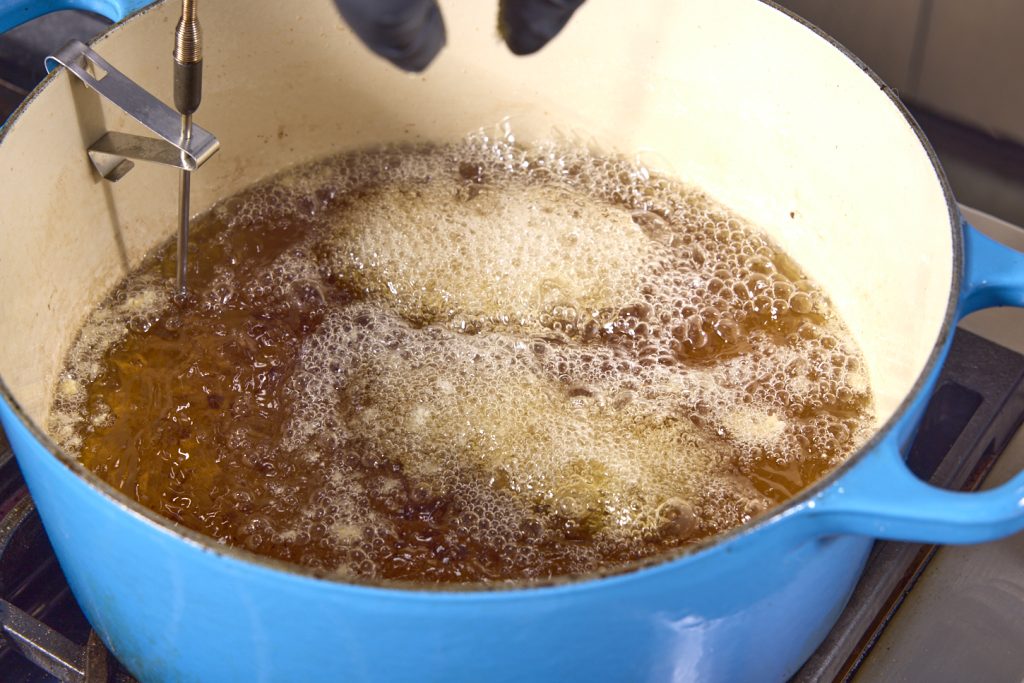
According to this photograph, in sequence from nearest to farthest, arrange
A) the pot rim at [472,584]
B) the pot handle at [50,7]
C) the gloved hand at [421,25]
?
the pot rim at [472,584]
the gloved hand at [421,25]
the pot handle at [50,7]

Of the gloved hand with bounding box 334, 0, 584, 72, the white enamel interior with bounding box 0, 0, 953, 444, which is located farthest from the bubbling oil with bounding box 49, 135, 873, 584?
the gloved hand with bounding box 334, 0, 584, 72

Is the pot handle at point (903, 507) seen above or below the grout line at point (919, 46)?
below

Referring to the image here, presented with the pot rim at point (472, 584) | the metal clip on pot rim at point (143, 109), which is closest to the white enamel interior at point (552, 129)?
the metal clip on pot rim at point (143, 109)

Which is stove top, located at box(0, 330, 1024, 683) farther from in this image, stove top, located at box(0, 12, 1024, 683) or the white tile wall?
the white tile wall

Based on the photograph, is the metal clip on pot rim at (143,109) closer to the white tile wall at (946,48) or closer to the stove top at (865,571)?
the stove top at (865,571)

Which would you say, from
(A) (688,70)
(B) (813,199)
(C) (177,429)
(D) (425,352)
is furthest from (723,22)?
(C) (177,429)

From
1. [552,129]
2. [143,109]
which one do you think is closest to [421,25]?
[143,109]

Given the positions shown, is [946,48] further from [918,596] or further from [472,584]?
[472,584]
